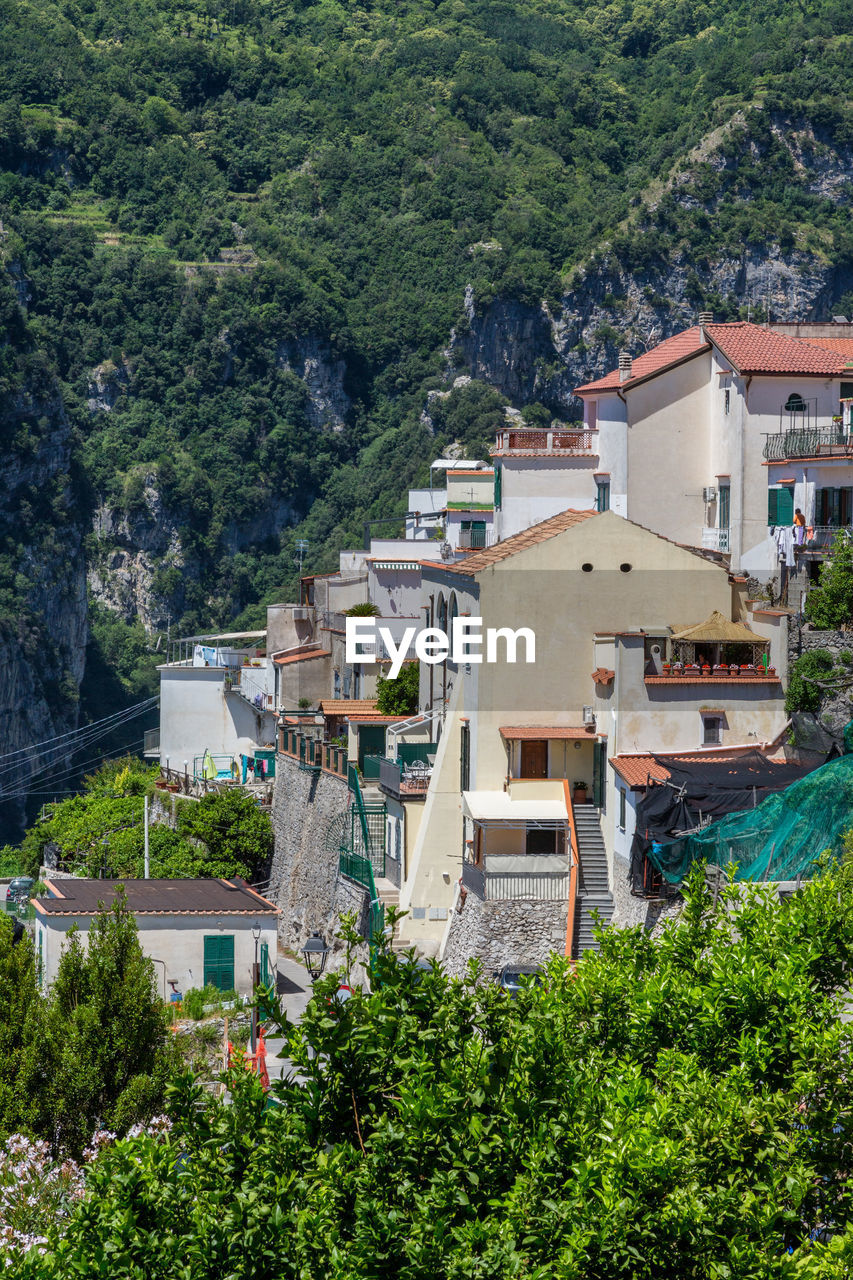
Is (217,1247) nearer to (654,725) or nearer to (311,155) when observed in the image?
(654,725)

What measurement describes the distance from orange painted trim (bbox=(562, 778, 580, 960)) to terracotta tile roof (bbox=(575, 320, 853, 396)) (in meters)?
11.8

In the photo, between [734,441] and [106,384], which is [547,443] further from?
[106,384]

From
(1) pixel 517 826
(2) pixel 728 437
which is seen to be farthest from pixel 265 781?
(1) pixel 517 826

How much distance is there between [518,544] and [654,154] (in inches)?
5141

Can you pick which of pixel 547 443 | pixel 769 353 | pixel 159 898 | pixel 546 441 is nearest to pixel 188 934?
pixel 159 898

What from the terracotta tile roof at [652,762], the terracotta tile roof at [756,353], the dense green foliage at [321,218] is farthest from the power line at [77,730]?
the terracotta tile roof at [652,762]

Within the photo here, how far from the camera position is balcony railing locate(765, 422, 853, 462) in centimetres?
3594

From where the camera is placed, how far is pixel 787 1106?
16.1 meters

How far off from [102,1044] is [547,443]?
94.8ft

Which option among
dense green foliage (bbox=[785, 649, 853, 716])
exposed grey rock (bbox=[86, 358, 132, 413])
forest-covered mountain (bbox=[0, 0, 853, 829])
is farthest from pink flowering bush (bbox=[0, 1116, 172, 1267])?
exposed grey rock (bbox=[86, 358, 132, 413])

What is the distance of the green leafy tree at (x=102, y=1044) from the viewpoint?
71.4ft

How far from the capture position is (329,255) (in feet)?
578

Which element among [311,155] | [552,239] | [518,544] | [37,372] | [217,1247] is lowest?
[217,1247]

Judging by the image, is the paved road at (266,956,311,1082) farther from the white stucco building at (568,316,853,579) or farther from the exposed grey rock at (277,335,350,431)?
the exposed grey rock at (277,335,350,431)
